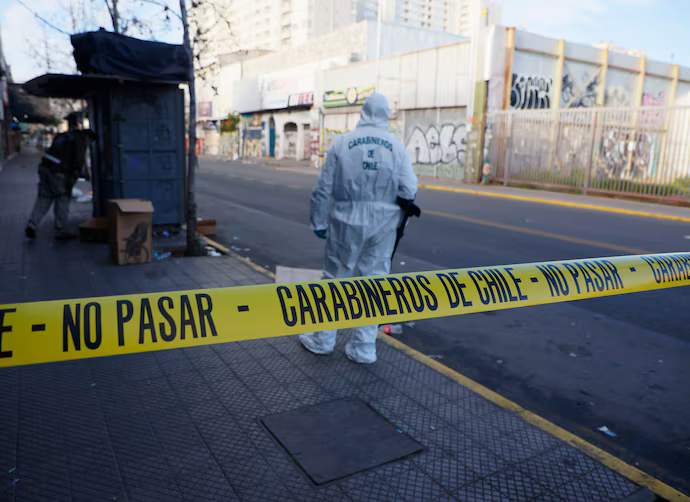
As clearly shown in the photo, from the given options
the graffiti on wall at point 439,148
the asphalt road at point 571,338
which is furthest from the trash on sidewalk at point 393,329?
the graffiti on wall at point 439,148

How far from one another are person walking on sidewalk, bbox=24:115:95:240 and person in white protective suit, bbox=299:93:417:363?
5654mm

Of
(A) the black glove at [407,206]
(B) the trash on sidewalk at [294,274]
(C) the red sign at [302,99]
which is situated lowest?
(B) the trash on sidewalk at [294,274]

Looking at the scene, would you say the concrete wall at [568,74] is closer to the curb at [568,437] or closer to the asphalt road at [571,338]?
the asphalt road at [571,338]

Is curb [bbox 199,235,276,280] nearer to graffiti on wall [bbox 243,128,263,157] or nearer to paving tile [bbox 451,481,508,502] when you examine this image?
paving tile [bbox 451,481,508,502]

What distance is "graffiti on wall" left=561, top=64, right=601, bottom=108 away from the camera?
83.1ft

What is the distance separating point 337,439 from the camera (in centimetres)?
306

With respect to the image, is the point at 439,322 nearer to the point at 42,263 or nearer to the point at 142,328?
the point at 142,328

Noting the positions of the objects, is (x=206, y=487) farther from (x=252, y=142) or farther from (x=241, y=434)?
(x=252, y=142)

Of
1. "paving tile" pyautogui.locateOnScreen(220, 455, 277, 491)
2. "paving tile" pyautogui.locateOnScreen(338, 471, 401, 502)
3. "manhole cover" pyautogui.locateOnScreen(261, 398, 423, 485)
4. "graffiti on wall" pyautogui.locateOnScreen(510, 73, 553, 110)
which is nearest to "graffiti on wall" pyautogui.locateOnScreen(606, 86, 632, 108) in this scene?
"graffiti on wall" pyautogui.locateOnScreen(510, 73, 553, 110)

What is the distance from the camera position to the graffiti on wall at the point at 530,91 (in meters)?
23.5

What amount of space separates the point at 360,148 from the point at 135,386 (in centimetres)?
224

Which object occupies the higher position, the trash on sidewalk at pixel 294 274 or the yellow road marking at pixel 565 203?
the trash on sidewalk at pixel 294 274

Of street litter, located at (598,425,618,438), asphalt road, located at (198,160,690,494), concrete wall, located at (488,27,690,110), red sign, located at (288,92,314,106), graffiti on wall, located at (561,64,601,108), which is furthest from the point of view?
red sign, located at (288,92,314,106)

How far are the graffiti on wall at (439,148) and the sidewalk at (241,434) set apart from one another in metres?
20.5
